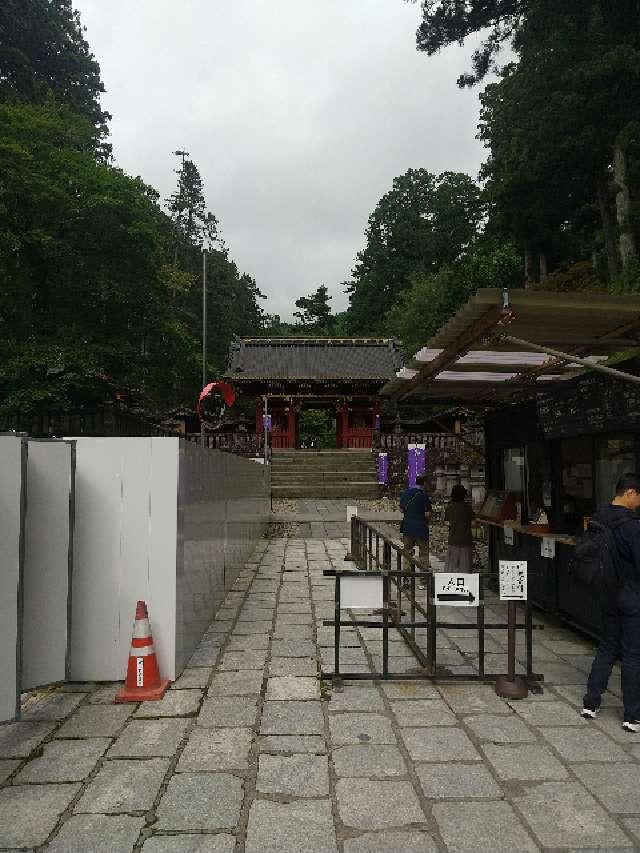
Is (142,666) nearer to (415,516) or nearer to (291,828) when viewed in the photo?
(291,828)

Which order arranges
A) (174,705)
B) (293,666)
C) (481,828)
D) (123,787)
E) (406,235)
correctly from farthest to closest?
1. (406,235)
2. (293,666)
3. (174,705)
4. (123,787)
5. (481,828)

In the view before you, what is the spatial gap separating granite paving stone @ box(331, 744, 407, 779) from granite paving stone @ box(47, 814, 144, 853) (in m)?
1.14

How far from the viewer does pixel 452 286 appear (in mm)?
32969

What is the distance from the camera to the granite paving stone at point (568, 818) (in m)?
2.66

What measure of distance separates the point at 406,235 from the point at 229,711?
195 feet

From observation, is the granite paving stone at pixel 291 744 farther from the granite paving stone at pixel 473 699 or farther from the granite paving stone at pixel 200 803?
the granite paving stone at pixel 473 699

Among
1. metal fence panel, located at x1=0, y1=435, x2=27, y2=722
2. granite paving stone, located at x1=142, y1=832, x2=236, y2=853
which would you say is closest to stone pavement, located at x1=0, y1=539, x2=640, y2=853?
granite paving stone, located at x1=142, y1=832, x2=236, y2=853

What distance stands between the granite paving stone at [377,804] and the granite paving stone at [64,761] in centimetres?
148

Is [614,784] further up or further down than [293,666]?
further up

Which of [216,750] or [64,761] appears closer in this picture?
[64,761]

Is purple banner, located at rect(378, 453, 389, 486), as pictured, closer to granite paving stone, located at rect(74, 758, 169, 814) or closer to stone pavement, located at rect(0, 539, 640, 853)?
stone pavement, located at rect(0, 539, 640, 853)

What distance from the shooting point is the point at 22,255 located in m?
15.5

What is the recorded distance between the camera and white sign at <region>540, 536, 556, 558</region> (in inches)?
243

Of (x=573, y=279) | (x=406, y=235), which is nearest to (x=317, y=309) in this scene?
(x=406, y=235)
